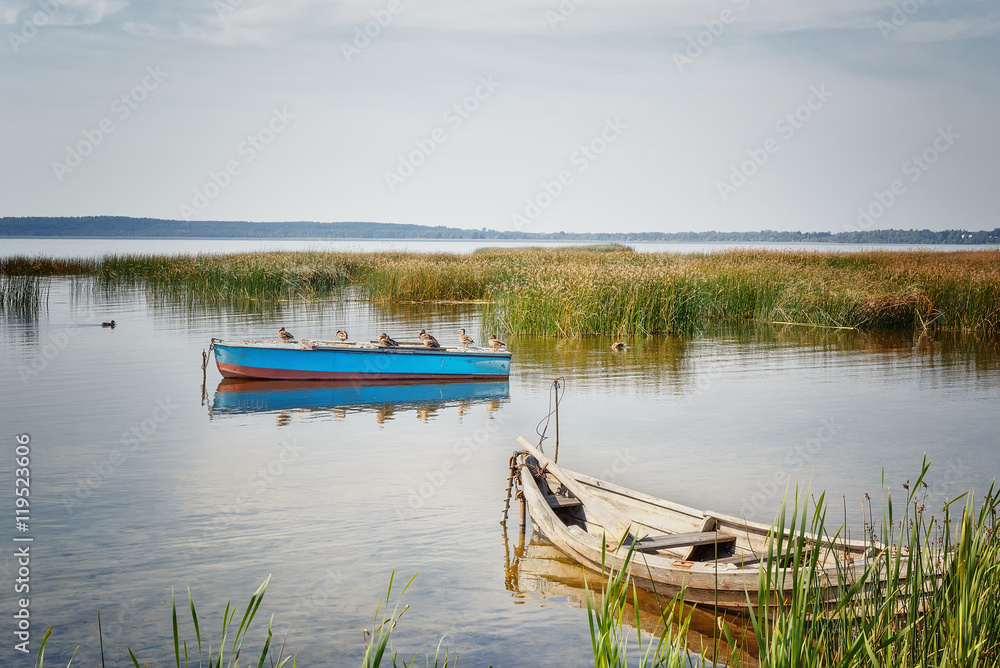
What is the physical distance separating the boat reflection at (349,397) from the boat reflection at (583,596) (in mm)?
6496

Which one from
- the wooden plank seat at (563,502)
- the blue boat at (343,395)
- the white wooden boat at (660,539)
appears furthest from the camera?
the blue boat at (343,395)

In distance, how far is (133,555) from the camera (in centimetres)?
805

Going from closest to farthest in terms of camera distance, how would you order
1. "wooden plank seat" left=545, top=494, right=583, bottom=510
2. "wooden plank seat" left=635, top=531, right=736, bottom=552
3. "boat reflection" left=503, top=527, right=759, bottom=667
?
"boat reflection" left=503, top=527, right=759, bottom=667
"wooden plank seat" left=635, top=531, right=736, bottom=552
"wooden plank seat" left=545, top=494, right=583, bottom=510

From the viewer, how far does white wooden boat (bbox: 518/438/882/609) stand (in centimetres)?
612

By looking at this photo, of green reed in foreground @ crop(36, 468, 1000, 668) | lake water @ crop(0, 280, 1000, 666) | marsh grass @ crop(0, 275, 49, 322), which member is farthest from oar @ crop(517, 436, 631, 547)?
marsh grass @ crop(0, 275, 49, 322)

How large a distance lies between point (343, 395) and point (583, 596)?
33.0 feet

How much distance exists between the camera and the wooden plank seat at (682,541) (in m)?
6.93

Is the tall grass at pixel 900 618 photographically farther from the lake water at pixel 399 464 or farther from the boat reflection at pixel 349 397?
the boat reflection at pixel 349 397

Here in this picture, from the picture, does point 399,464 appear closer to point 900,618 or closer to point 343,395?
point 343,395

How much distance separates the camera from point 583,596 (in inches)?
291

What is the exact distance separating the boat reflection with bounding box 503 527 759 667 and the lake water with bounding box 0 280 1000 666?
6 centimetres

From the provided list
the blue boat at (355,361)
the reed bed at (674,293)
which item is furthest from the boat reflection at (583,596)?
the reed bed at (674,293)

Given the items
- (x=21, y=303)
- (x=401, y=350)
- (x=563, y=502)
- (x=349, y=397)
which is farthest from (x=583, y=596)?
(x=21, y=303)

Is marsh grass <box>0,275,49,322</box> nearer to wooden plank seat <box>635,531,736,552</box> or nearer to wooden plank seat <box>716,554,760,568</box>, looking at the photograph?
wooden plank seat <box>635,531,736,552</box>
